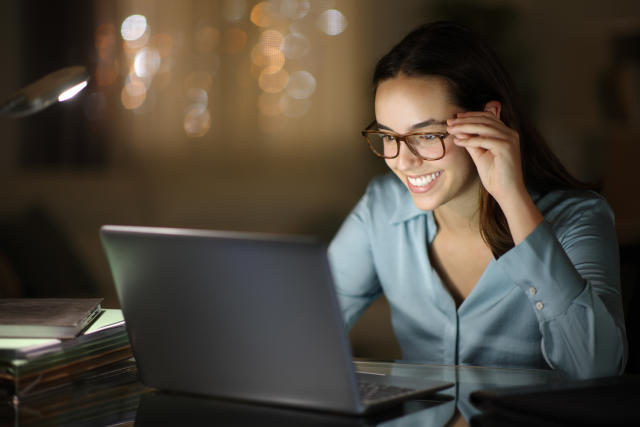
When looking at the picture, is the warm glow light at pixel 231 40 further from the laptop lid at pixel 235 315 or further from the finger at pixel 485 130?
the laptop lid at pixel 235 315

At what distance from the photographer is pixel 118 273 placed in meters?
0.97

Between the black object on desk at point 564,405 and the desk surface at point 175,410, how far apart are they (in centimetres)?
5

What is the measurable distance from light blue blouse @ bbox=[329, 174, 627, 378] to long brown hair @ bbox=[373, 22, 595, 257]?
0.18 feet

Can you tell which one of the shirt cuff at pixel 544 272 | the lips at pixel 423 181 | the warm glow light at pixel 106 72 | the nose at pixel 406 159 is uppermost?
the warm glow light at pixel 106 72

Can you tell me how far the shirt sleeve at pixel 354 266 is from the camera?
169 centimetres

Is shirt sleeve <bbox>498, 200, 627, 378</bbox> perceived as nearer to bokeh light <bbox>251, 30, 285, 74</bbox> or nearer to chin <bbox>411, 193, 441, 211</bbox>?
chin <bbox>411, 193, 441, 211</bbox>

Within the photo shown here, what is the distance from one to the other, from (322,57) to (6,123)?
5.97 feet

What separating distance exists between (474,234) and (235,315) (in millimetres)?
831

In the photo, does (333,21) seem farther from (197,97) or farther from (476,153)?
(476,153)

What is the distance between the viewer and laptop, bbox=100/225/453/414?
84 centimetres

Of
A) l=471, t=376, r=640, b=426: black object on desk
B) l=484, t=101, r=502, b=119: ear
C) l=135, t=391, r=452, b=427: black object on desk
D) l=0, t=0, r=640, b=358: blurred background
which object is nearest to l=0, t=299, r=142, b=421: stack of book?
l=135, t=391, r=452, b=427: black object on desk

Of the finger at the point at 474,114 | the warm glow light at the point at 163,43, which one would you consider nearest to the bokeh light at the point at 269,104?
the warm glow light at the point at 163,43

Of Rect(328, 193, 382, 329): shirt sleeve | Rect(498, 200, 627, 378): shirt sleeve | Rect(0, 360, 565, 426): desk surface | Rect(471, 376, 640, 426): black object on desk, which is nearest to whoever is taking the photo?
Rect(471, 376, 640, 426): black object on desk

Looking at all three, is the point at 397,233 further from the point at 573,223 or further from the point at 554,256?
the point at 554,256
